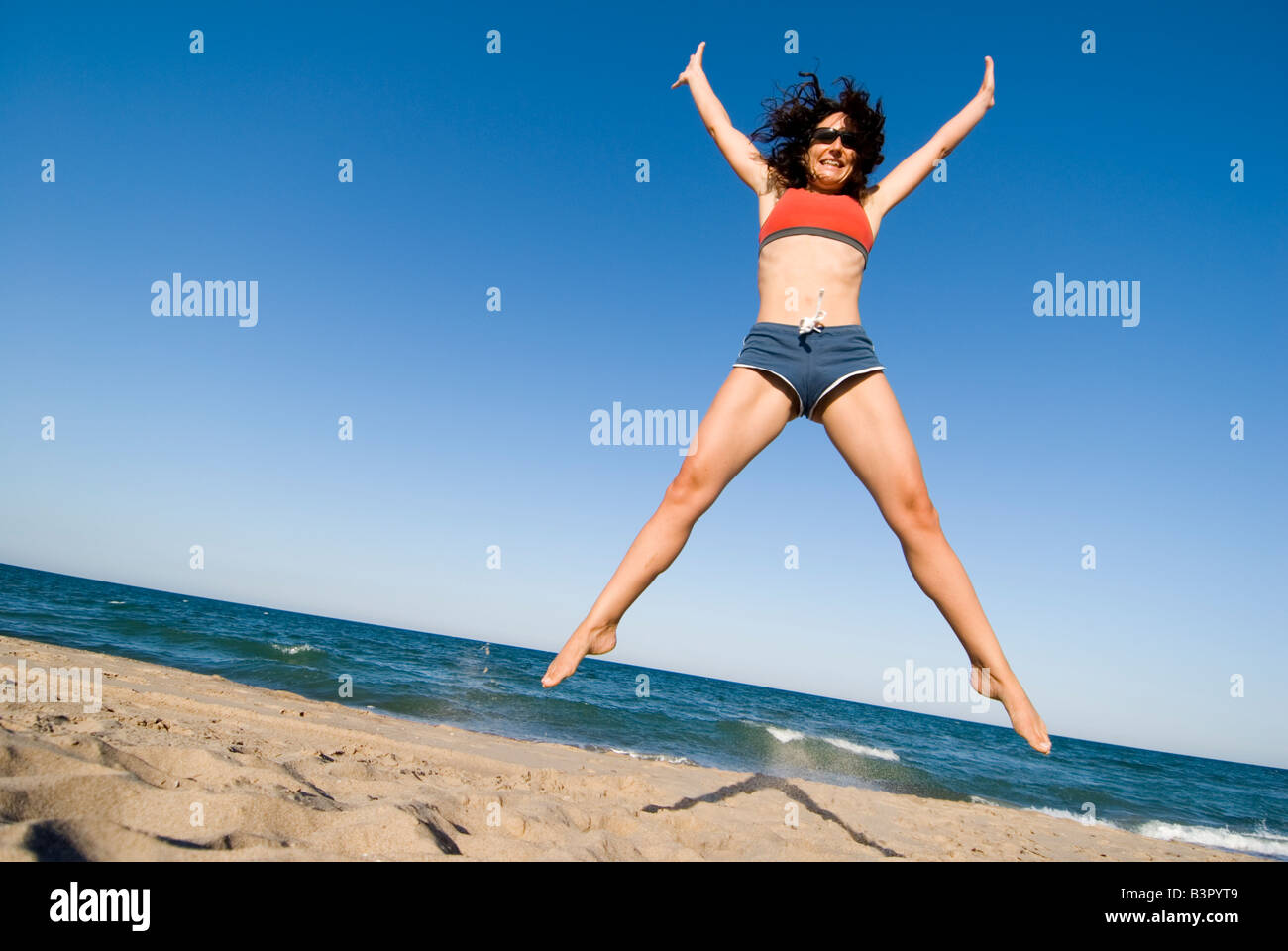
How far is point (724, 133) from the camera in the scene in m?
3.01

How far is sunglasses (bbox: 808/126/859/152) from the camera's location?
2789 millimetres

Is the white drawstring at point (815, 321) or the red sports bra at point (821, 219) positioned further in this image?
the red sports bra at point (821, 219)

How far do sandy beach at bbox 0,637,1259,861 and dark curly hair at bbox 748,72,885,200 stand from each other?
310 cm

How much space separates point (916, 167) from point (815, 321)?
0.95 meters

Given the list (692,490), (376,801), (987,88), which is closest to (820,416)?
(692,490)

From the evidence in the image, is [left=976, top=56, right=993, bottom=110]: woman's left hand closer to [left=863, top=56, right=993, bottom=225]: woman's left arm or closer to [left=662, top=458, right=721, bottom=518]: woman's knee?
[left=863, top=56, right=993, bottom=225]: woman's left arm

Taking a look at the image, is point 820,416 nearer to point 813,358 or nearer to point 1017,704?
point 813,358

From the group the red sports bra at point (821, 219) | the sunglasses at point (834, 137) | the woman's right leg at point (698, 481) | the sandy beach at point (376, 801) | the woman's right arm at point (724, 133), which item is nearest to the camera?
the sandy beach at point (376, 801)

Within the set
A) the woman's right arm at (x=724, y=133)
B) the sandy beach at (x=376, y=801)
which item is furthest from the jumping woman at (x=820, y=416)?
the sandy beach at (x=376, y=801)

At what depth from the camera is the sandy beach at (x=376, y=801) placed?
2412 millimetres

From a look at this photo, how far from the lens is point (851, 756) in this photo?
15.3m

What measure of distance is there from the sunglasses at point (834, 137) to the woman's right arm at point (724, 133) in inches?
9.1

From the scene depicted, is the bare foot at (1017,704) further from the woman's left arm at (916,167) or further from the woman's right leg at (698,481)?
the woman's left arm at (916,167)
